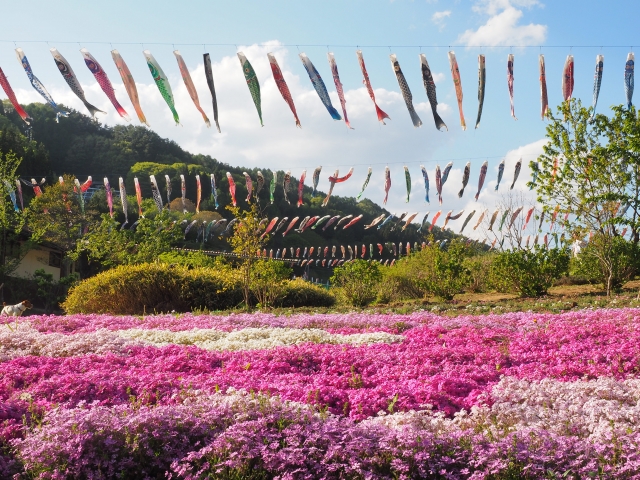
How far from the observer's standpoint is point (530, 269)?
18156 millimetres

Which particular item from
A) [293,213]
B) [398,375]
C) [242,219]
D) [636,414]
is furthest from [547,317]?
[293,213]

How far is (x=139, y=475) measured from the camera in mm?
3594

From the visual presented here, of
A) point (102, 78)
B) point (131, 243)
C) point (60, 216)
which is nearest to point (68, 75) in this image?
point (102, 78)

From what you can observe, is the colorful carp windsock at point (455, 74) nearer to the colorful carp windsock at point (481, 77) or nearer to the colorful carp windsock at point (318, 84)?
the colorful carp windsock at point (481, 77)

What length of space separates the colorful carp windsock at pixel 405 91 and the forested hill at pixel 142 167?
37222mm

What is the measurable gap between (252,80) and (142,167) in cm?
4225

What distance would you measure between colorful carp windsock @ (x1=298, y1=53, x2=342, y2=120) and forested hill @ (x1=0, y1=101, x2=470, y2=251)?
37.3m

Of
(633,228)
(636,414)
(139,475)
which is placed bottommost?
(139,475)

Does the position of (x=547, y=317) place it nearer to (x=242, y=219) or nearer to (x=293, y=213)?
(x=242, y=219)

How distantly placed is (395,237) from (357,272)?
36.8 meters

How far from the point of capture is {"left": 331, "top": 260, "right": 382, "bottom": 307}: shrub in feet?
60.2

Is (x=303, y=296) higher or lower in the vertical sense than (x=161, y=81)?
lower

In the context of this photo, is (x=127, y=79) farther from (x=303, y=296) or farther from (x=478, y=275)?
(x=478, y=275)

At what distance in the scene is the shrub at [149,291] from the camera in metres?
16.0
